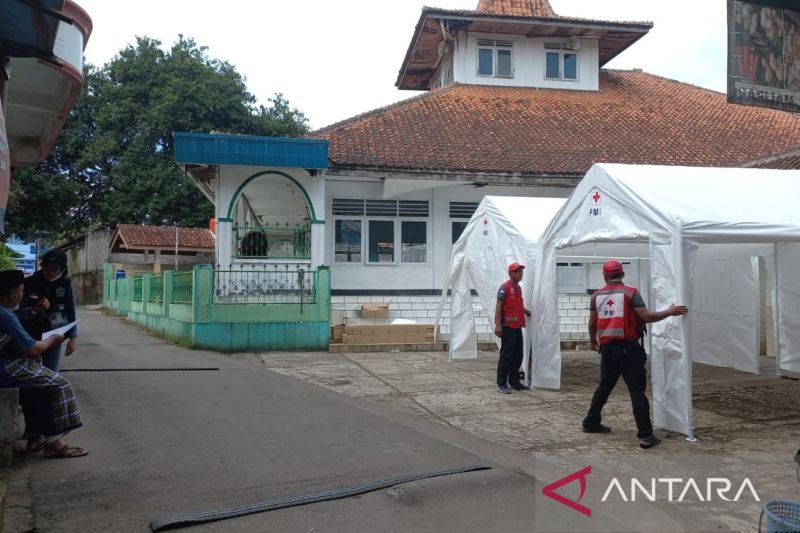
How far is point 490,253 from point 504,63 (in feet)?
37.0

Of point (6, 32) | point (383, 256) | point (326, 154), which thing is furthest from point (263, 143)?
point (6, 32)

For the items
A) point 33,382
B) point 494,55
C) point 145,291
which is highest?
point 494,55

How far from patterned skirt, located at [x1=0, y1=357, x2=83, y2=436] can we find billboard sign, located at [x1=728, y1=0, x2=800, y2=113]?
6583mm

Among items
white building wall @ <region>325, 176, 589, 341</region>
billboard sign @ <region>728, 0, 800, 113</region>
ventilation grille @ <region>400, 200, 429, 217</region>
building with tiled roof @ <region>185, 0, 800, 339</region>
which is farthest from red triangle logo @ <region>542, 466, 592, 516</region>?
ventilation grille @ <region>400, 200, 429, 217</region>

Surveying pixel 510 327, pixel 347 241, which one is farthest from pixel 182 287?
pixel 510 327

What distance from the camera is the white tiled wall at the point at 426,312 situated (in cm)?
1489

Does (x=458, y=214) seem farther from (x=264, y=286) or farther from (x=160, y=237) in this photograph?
(x=160, y=237)

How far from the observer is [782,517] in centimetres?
321

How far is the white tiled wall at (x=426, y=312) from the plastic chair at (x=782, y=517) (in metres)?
11.4

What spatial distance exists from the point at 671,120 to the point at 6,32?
18364 mm

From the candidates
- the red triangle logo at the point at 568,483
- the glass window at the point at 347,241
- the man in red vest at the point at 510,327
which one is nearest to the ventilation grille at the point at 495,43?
the glass window at the point at 347,241

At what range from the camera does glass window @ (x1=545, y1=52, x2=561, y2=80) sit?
20531 millimetres

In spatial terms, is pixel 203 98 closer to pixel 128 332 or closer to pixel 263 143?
pixel 128 332

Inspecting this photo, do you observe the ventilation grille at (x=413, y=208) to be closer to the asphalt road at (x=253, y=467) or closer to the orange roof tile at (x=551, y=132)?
the orange roof tile at (x=551, y=132)
